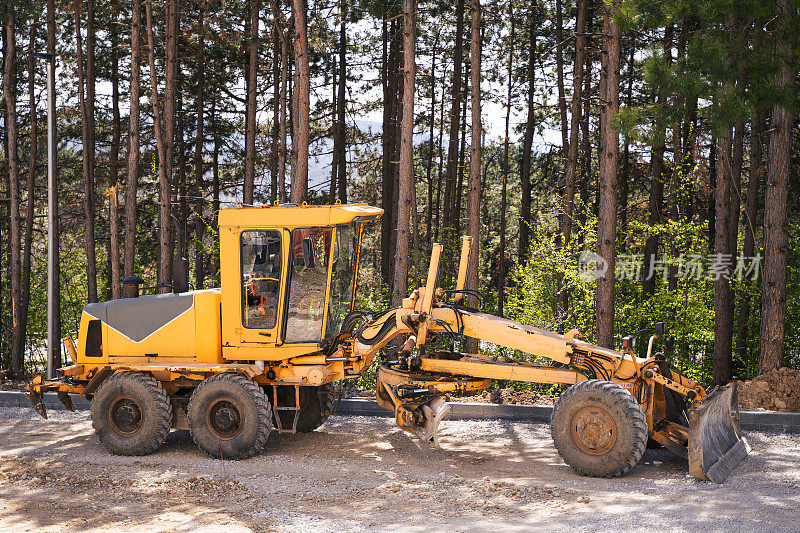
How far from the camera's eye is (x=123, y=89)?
29.6 metres

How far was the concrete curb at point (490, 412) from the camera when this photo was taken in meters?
11.2

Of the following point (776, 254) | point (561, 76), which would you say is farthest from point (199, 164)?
point (776, 254)

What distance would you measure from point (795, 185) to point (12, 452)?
2023 centimetres

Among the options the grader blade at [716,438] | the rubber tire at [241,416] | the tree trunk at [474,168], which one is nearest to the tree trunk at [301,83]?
the tree trunk at [474,168]

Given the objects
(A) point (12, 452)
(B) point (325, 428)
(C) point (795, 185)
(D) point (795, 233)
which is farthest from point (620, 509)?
(C) point (795, 185)

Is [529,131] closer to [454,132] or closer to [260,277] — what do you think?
[454,132]

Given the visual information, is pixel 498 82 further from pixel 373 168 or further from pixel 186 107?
pixel 186 107

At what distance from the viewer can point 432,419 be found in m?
9.44

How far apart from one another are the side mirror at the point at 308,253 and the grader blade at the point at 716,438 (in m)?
4.76

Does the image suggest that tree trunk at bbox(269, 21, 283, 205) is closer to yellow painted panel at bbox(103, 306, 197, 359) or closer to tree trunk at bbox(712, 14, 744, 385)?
tree trunk at bbox(712, 14, 744, 385)

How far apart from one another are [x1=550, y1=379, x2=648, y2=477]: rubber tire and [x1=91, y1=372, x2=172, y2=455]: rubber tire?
4954 mm

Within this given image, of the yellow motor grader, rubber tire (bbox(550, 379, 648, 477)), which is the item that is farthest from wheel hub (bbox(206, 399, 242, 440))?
rubber tire (bbox(550, 379, 648, 477))

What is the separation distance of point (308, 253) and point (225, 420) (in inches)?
92.3

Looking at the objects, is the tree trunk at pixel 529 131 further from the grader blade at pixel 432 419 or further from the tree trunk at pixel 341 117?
the grader blade at pixel 432 419
